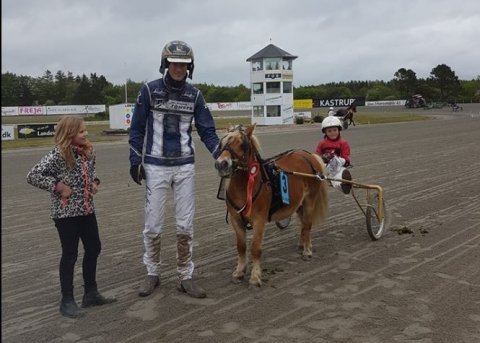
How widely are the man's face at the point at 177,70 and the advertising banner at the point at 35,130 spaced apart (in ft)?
98.3

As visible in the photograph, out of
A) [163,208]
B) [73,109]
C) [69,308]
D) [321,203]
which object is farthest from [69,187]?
[73,109]

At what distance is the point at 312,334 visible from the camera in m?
3.82

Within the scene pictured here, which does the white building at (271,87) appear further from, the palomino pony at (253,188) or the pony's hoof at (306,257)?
the palomino pony at (253,188)

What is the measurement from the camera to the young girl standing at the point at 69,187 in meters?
4.07

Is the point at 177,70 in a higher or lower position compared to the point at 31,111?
lower

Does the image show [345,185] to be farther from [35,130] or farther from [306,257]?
[35,130]

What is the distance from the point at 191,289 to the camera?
4680 mm

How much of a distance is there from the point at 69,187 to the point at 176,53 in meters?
1.48

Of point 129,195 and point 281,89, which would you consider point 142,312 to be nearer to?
point 129,195

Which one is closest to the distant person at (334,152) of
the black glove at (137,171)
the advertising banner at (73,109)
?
the black glove at (137,171)

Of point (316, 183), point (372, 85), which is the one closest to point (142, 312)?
point (316, 183)

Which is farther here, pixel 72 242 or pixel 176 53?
pixel 176 53

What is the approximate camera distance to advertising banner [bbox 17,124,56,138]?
31.8 metres

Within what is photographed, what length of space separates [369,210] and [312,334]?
3.12 m
